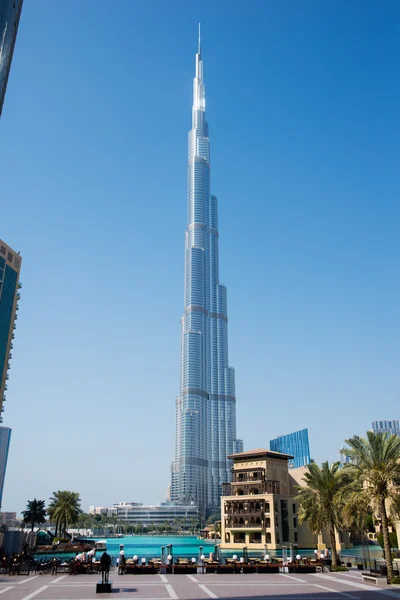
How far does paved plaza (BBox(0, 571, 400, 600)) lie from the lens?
25.7m

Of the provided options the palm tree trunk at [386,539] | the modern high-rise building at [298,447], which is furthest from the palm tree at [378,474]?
the modern high-rise building at [298,447]

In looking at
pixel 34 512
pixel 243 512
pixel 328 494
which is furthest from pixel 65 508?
pixel 328 494

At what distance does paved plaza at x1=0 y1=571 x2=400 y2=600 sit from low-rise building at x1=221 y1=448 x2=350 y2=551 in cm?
6103

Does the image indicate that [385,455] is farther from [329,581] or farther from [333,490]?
[333,490]

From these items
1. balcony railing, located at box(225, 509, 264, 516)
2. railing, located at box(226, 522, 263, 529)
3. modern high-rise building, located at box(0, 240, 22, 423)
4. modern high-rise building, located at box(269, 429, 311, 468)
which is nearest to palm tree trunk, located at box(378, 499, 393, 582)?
balcony railing, located at box(225, 509, 264, 516)

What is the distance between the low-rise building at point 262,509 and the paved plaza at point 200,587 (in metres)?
61.0

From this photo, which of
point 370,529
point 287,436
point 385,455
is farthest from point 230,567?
point 287,436

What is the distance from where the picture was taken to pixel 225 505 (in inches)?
4023

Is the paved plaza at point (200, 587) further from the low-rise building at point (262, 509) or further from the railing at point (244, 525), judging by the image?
the railing at point (244, 525)

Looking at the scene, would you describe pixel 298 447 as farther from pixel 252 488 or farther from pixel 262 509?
pixel 262 509

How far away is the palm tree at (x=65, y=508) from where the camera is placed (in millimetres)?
103750

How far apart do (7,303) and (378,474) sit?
9094 cm

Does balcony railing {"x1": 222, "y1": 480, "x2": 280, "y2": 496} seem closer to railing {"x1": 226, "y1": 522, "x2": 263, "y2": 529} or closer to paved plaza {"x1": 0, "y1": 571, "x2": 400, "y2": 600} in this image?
railing {"x1": 226, "y1": 522, "x2": 263, "y2": 529}

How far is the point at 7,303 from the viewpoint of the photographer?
351 ft
